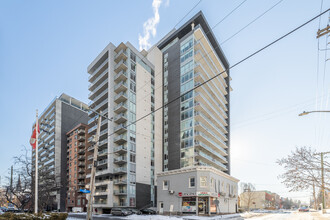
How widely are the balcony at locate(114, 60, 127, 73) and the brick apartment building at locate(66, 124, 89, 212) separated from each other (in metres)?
29.9

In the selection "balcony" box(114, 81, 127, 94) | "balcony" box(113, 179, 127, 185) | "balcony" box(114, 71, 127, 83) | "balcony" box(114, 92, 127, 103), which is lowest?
"balcony" box(113, 179, 127, 185)

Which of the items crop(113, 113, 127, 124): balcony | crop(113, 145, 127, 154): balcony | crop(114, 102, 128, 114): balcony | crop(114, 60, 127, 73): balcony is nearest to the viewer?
crop(113, 145, 127, 154): balcony

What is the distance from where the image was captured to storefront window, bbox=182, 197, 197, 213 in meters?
38.4

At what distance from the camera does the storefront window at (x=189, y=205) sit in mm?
38431

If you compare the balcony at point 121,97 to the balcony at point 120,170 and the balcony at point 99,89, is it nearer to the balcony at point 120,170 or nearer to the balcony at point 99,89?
the balcony at point 99,89

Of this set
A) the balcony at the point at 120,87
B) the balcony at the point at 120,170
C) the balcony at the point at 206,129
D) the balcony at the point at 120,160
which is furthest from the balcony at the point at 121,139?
the balcony at the point at 206,129

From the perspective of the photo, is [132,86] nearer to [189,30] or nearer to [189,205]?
[189,30]

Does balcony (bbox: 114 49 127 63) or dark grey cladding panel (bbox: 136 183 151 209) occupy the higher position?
balcony (bbox: 114 49 127 63)

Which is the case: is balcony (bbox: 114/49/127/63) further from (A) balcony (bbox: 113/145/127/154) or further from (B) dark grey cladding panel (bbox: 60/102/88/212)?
(B) dark grey cladding panel (bbox: 60/102/88/212)

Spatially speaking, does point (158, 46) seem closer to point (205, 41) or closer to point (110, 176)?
point (205, 41)

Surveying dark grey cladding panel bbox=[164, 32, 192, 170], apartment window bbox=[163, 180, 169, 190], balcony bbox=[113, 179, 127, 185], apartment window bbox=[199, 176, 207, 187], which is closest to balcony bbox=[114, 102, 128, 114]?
dark grey cladding panel bbox=[164, 32, 192, 170]

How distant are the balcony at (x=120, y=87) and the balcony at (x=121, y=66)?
377cm

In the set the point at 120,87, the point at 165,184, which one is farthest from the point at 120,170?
the point at 120,87

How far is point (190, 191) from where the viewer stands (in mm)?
39031
